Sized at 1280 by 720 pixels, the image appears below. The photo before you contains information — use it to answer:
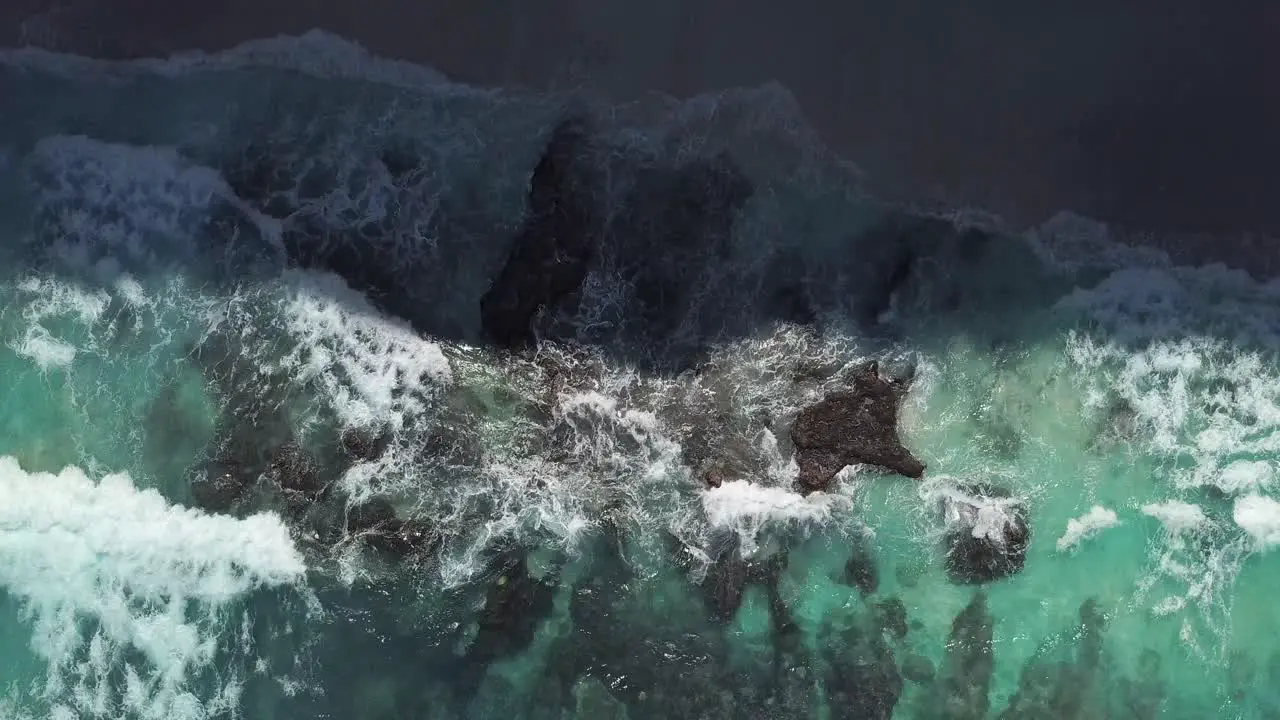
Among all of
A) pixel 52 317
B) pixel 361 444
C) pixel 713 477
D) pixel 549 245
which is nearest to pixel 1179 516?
pixel 713 477

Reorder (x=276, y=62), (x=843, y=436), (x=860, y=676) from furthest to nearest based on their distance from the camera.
Result: (x=276, y=62) < (x=843, y=436) < (x=860, y=676)

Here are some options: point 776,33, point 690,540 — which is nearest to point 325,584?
point 690,540

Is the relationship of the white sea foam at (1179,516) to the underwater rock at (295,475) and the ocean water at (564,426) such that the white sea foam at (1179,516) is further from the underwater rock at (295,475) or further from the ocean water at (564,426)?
the underwater rock at (295,475)

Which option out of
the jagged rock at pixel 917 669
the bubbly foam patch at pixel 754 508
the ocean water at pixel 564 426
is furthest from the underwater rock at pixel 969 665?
the bubbly foam patch at pixel 754 508

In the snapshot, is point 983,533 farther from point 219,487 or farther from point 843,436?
point 219,487

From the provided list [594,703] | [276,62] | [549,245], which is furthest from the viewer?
[276,62]

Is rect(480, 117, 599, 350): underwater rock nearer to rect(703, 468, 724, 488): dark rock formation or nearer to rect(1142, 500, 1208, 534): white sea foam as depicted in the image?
rect(703, 468, 724, 488): dark rock formation

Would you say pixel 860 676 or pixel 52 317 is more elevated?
pixel 52 317
